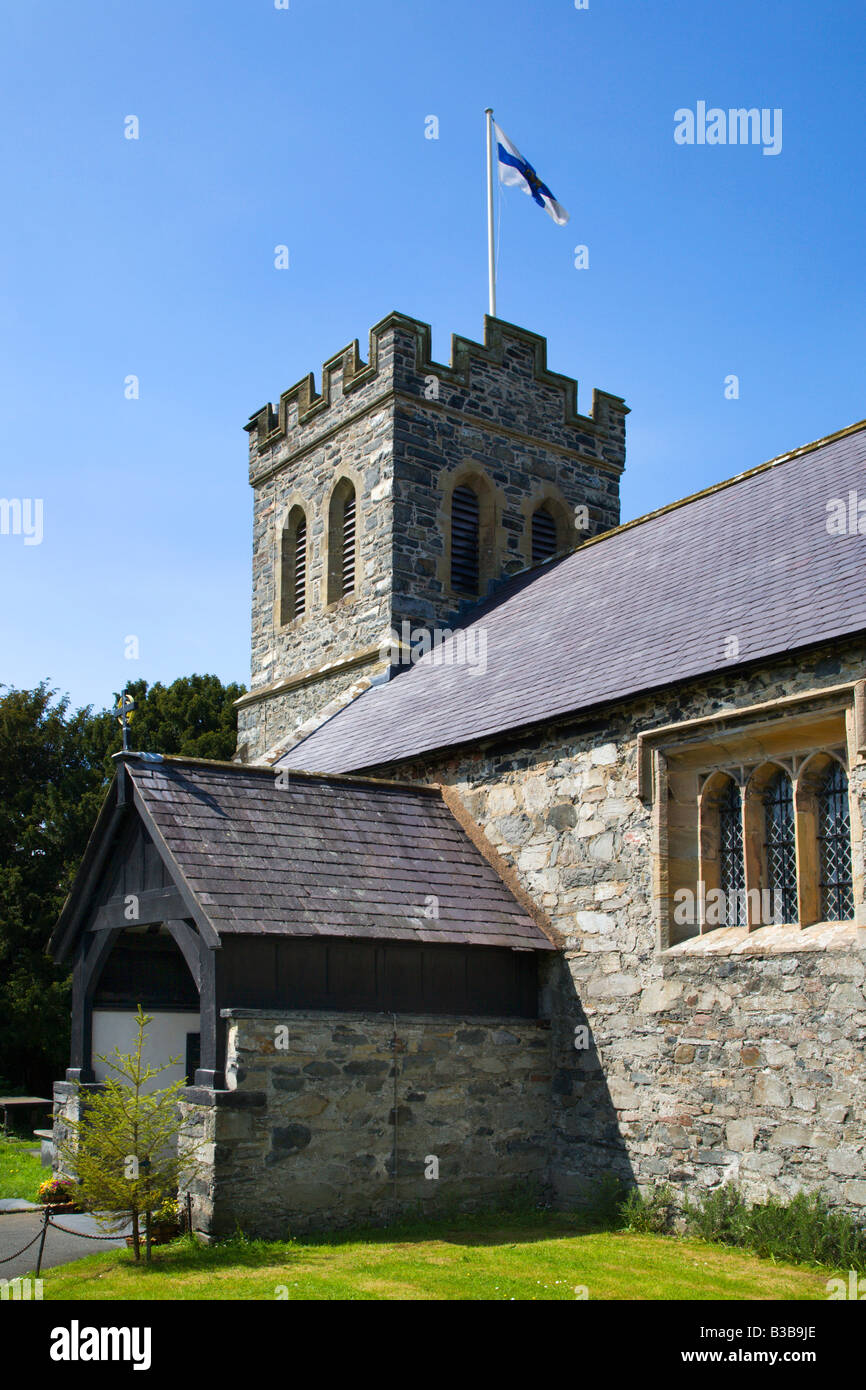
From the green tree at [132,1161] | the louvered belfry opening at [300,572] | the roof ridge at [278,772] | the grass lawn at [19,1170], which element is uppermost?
the louvered belfry opening at [300,572]

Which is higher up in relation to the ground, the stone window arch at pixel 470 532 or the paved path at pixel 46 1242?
the stone window arch at pixel 470 532

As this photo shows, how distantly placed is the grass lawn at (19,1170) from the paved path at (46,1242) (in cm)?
114

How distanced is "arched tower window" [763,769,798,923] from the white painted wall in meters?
5.95

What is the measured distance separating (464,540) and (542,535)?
1784 millimetres

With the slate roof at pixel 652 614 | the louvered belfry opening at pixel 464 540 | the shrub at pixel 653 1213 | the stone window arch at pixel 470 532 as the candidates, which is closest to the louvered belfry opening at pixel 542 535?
the stone window arch at pixel 470 532

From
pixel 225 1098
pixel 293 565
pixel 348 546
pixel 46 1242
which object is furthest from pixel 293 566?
pixel 46 1242

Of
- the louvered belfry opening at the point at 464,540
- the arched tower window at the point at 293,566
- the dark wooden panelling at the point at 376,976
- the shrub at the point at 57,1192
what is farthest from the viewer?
the arched tower window at the point at 293,566

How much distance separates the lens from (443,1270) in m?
8.27

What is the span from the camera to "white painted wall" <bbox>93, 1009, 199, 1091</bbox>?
40.4ft

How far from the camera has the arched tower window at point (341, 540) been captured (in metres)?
21.7

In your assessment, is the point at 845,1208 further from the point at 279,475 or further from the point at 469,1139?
the point at 279,475

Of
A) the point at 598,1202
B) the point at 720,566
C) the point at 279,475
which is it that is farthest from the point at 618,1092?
the point at 279,475

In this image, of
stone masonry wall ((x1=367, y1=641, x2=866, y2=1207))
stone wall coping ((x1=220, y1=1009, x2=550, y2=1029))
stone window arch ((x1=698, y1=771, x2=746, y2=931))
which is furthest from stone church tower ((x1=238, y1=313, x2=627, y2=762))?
stone window arch ((x1=698, y1=771, x2=746, y2=931))

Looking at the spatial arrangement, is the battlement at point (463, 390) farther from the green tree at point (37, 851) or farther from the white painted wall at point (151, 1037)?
the white painted wall at point (151, 1037)
